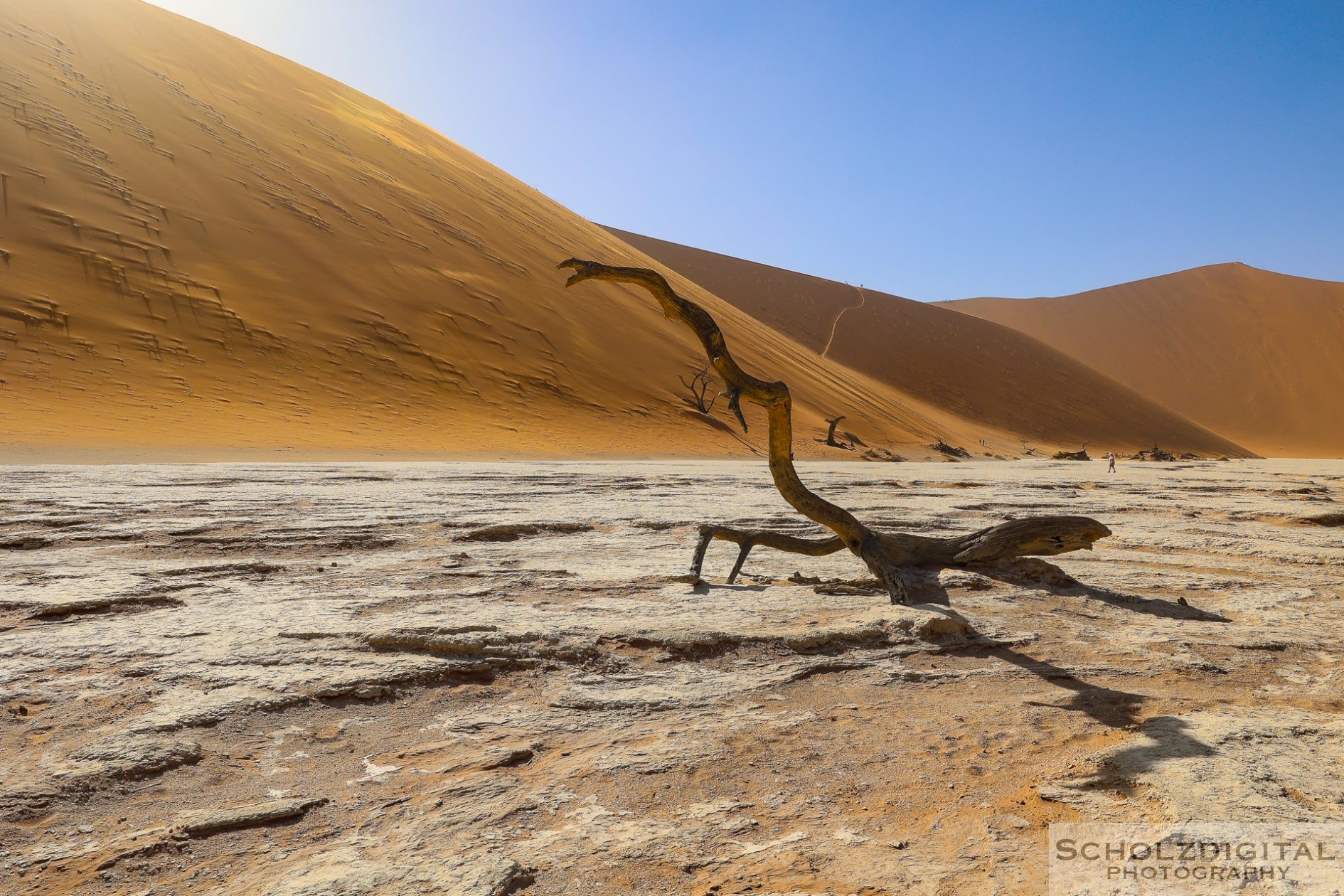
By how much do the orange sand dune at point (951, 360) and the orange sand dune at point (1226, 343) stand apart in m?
9.94

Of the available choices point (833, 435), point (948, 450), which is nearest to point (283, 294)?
point (833, 435)

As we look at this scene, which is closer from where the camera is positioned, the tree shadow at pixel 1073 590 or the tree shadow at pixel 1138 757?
the tree shadow at pixel 1138 757

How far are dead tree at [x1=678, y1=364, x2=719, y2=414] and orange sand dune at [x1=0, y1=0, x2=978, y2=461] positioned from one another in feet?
1.21

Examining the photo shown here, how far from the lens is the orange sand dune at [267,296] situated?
13.2 metres

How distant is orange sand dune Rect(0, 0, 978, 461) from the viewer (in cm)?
1320

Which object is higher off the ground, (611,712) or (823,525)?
(823,525)

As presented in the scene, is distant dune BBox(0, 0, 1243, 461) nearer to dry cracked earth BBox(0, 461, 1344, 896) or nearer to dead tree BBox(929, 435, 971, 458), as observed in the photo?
dead tree BBox(929, 435, 971, 458)

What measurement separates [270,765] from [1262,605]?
12.4 feet

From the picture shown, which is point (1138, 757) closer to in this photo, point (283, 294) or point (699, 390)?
point (283, 294)

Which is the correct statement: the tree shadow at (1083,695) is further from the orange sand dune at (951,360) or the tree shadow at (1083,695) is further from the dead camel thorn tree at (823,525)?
the orange sand dune at (951,360)

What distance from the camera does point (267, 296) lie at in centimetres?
1642

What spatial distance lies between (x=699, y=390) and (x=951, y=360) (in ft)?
75.0

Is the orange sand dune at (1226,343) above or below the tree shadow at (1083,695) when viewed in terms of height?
above

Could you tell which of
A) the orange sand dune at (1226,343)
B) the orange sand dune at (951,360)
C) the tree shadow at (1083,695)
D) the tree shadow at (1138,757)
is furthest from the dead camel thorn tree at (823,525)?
the orange sand dune at (1226,343)
